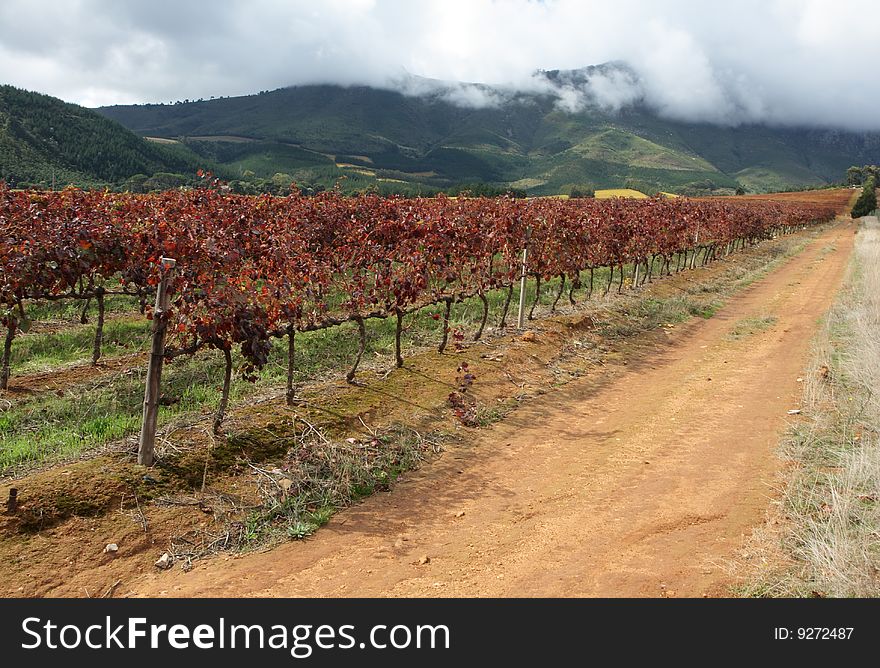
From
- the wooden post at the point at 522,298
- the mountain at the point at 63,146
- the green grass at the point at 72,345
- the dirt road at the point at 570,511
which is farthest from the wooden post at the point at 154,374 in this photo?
the mountain at the point at 63,146

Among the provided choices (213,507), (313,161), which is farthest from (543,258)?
(313,161)

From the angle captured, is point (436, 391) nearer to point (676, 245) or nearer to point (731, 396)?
point (731, 396)

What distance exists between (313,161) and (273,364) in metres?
130

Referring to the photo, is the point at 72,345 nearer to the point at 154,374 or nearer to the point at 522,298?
the point at 154,374

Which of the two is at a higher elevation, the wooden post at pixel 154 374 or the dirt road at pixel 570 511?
the wooden post at pixel 154 374

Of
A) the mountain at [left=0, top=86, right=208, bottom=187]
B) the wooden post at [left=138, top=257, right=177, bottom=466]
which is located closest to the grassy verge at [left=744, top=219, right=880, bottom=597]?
the wooden post at [left=138, top=257, right=177, bottom=466]

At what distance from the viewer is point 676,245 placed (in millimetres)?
21953

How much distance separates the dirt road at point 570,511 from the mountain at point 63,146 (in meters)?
62.9

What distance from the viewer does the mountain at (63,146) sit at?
201ft

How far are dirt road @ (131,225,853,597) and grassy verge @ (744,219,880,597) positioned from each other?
28 cm

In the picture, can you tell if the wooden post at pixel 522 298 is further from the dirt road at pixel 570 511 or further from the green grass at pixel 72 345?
the green grass at pixel 72 345

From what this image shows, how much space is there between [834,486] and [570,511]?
2.42m

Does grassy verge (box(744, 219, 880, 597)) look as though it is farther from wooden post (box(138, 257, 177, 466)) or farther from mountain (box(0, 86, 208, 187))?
mountain (box(0, 86, 208, 187))
